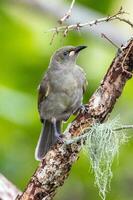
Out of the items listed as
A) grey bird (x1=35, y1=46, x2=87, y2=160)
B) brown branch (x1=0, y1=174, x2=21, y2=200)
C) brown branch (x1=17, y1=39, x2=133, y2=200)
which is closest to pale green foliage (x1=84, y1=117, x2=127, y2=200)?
brown branch (x1=17, y1=39, x2=133, y2=200)

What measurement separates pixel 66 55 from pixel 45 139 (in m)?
0.66

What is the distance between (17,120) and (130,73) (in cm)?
231

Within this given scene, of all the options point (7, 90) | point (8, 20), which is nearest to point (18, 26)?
point (8, 20)

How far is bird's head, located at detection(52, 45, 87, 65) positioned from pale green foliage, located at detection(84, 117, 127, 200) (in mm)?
1615

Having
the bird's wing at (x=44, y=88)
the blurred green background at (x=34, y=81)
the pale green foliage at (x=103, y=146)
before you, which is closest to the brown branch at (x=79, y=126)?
the pale green foliage at (x=103, y=146)

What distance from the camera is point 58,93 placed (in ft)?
22.3

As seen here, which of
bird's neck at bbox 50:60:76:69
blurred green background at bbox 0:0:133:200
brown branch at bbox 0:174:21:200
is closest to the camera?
brown branch at bbox 0:174:21:200

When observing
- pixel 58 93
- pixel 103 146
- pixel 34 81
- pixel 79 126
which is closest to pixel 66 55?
pixel 58 93

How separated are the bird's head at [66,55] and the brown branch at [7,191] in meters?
0.98

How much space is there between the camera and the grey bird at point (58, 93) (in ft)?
22.0

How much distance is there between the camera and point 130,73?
17.6 ft

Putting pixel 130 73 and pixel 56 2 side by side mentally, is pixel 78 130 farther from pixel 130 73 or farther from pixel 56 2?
pixel 56 2

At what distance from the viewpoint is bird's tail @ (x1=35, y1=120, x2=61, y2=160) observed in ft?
22.7

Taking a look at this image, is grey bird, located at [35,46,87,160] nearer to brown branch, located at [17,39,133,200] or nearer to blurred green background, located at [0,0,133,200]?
blurred green background, located at [0,0,133,200]
